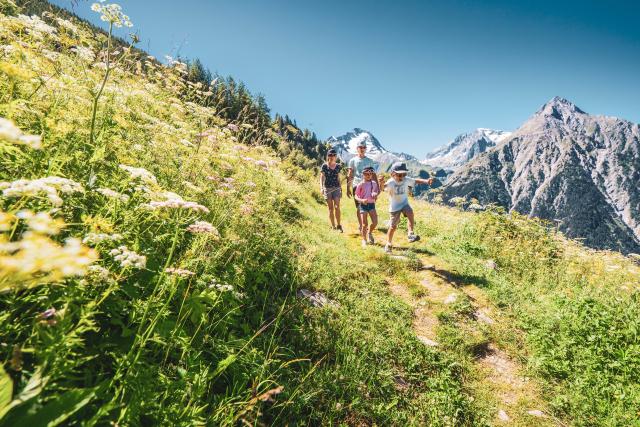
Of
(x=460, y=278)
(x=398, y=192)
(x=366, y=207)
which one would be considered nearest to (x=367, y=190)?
(x=366, y=207)

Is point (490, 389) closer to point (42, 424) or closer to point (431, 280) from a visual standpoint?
point (431, 280)

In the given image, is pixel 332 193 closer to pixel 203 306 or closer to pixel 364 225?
pixel 364 225

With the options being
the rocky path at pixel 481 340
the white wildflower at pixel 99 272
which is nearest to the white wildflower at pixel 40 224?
the white wildflower at pixel 99 272

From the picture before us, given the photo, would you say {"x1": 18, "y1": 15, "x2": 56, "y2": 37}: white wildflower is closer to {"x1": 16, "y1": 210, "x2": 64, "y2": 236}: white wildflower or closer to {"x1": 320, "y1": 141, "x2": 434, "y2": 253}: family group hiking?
{"x1": 16, "y1": 210, "x2": 64, "y2": 236}: white wildflower

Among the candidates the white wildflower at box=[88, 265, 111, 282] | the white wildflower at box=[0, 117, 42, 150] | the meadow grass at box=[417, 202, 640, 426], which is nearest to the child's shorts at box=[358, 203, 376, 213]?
the meadow grass at box=[417, 202, 640, 426]

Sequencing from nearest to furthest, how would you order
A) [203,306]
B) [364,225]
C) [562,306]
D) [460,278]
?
[203,306], [562,306], [460,278], [364,225]

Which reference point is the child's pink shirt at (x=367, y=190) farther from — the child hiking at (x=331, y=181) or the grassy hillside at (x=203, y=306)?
the grassy hillside at (x=203, y=306)

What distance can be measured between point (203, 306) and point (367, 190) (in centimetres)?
736

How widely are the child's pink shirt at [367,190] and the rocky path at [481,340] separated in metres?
2.59

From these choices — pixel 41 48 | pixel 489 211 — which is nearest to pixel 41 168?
pixel 41 48

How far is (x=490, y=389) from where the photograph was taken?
4621 millimetres

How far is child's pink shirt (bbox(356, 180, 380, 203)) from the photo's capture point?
9.72 metres

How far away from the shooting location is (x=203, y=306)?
303 centimetres

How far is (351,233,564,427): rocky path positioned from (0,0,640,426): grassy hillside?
0.15 feet
